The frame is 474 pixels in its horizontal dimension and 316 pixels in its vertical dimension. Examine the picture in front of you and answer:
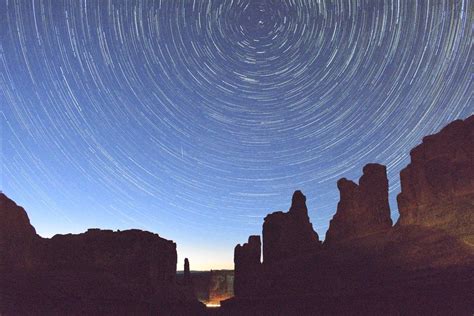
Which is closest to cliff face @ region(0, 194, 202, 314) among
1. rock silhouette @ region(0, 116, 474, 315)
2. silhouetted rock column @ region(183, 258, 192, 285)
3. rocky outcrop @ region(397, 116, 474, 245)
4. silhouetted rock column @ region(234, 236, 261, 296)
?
Result: rock silhouette @ region(0, 116, 474, 315)

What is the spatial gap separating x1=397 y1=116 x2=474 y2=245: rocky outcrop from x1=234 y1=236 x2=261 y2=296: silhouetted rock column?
24184mm

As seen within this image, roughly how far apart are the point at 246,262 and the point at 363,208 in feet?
69.2

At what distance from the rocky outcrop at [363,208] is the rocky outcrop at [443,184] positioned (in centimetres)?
416

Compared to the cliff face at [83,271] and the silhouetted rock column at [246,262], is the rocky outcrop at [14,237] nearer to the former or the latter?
the cliff face at [83,271]

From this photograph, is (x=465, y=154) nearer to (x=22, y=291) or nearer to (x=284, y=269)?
(x=284, y=269)

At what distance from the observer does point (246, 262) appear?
72.0 meters

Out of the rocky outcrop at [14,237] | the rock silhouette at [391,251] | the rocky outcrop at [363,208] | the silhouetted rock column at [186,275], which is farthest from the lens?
the silhouetted rock column at [186,275]

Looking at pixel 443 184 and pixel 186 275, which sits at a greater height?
pixel 443 184

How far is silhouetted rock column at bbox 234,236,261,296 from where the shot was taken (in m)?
69.8

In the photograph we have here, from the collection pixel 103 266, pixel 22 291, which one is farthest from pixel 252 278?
pixel 22 291

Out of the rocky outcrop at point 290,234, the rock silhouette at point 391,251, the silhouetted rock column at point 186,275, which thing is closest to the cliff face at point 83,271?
the rock silhouette at point 391,251

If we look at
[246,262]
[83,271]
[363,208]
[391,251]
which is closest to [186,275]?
[246,262]

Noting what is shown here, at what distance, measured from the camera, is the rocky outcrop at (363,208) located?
208 feet

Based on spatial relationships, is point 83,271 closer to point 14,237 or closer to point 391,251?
point 14,237
